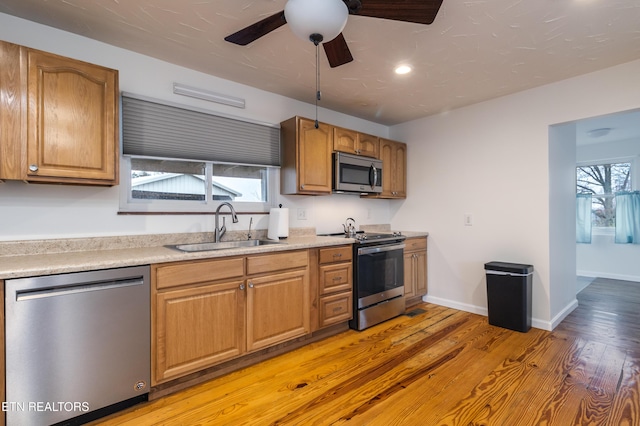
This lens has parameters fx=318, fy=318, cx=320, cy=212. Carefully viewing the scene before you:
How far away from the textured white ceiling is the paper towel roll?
1236 millimetres

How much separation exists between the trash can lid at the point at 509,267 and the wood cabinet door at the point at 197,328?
2.49m

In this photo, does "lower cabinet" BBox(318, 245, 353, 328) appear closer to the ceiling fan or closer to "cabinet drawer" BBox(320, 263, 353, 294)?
"cabinet drawer" BBox(320, 263, 353, 294)

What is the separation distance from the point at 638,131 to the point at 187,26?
248 inches

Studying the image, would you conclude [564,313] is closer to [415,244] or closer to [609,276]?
[415,244]

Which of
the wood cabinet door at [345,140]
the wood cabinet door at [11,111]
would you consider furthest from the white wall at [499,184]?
the wood cabinet door at [11,111]

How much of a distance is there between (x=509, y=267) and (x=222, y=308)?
270 cm

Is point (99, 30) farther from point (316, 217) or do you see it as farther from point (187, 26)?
point (316, 217)

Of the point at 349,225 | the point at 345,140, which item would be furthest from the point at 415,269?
the point at 345,140

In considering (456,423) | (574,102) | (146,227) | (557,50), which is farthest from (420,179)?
(146,227)

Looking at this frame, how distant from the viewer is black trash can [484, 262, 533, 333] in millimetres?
3043

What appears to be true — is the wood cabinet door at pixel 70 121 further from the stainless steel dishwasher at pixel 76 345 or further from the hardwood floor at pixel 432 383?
the hardwood floor at pixel 432 383

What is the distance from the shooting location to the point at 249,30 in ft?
5.64

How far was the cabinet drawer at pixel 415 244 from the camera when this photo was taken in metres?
3.80

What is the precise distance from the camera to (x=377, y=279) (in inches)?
130
